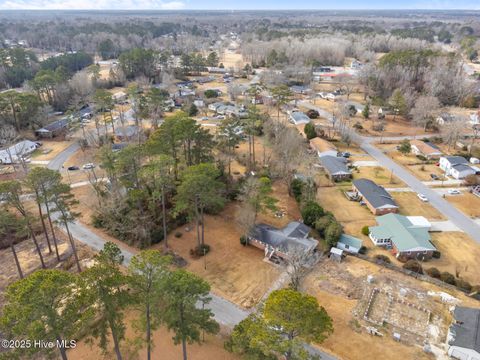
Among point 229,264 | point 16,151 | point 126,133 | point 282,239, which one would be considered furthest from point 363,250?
point 16,151

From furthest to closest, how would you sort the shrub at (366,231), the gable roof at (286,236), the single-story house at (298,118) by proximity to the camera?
the single-story house at (298,118) < the shrub at (366,231) < the gable roof at (286,236)

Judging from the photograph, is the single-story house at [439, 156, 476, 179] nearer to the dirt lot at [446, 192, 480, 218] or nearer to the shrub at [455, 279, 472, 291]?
the dirt lot at [446, 192, 480, 218]

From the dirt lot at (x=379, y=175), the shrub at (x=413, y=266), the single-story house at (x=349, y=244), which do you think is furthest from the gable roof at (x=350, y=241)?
the dirt lot at (x=379, y=175)

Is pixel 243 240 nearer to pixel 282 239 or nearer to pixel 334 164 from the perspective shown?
pixel 282 239

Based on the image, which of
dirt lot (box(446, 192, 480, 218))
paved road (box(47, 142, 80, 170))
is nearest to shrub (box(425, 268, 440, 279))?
dirt lot (box(446, 192, 480, 218))

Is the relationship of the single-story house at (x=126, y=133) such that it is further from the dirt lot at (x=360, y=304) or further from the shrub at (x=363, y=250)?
the shrub at (x=363, y=250)

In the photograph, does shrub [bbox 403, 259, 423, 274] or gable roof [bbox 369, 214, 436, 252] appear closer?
shrub [bbox 403, 259, 423, 274]
